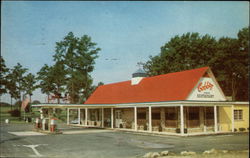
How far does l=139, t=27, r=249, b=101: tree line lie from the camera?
45119 millimetres

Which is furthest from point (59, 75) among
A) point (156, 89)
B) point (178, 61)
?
point (156, 89)

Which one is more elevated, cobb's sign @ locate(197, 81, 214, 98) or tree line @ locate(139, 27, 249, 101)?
tree line @ locate(139, 27, 249, 101)

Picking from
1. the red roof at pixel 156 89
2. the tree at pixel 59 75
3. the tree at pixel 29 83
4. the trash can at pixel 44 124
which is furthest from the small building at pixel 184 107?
the tree at pixel 29 83

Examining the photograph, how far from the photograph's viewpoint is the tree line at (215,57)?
148 feet

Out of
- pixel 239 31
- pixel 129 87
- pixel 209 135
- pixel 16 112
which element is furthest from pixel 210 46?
pixel 16 112

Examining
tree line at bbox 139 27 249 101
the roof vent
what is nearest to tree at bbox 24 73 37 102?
tree line at bbox 139 27 249 101

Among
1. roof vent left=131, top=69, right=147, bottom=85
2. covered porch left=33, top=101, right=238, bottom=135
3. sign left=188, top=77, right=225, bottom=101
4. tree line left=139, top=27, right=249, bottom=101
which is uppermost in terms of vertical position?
tree line left=139, top=27, right=249, bottom=101

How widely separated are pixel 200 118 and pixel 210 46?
24566mm

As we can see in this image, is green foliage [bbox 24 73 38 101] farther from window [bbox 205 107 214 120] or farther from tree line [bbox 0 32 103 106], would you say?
window [bbox 205 107 214 120]

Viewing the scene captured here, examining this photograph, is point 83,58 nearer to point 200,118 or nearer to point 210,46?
point 210,46

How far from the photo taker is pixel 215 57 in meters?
45.7

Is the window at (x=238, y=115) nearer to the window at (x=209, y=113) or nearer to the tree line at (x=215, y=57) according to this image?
the window at (x=209, y=113)

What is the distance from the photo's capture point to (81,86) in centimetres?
6612

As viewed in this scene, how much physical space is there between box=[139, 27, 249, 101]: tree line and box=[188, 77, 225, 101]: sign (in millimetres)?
19930
